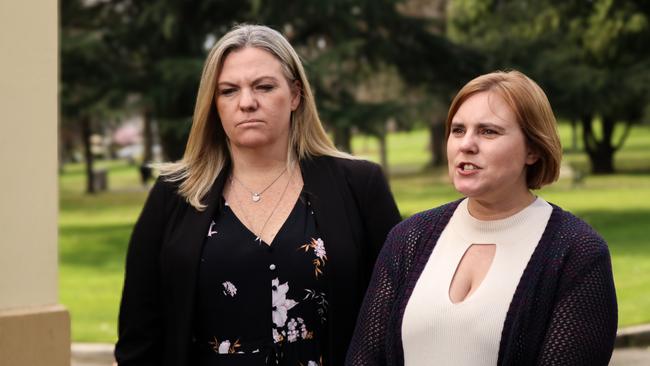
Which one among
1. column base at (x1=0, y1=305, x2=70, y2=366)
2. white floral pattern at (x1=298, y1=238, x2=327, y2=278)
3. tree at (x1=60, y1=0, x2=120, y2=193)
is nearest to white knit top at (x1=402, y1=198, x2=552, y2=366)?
white floral pattern at (x1=298, y1=238, x2=327, y2=278)

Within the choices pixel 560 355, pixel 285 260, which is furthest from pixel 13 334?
pixel 560 355

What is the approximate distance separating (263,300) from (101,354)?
6451 millimetres

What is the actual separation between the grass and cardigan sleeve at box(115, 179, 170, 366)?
23.8 ft

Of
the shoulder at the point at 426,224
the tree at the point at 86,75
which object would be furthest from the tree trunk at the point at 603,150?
the shoulder at the point at 426,224

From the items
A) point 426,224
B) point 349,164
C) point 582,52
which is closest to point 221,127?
point 349,164

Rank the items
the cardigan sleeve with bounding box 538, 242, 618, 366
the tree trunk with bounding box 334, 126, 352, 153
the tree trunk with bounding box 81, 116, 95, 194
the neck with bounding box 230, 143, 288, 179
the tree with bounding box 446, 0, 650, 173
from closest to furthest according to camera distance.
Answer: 1. the cardigan sleeve with bounding box 538, 242, 618, 366
2. the neck with bounding box 230, 143, 288, 179
3. the tree trunk with bounding box 334, 126, 352, 153
4. the tree with bounding box 446, 0, 650, 173
5. the tree trunk with bounding box 81, 116, 95, 194

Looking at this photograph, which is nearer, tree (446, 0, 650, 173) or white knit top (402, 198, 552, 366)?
white knit top (402, 198, 552, 366)

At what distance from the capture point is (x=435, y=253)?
10.3ft

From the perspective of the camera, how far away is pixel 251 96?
12.8ft

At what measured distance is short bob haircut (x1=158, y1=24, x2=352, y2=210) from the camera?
13.0 feet

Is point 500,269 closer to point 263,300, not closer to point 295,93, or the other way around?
point 263,300

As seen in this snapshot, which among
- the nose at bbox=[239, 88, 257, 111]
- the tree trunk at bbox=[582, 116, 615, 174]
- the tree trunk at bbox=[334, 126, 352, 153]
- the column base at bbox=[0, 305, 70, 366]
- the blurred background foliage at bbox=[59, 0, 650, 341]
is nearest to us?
the nose at bbox=[239, 88, 257, 111]

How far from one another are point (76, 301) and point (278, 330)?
1069cm

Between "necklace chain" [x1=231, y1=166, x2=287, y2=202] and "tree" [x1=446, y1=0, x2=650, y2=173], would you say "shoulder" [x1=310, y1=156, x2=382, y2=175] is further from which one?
"tree" [x1=446, y1=0, x2=650, y2=173]
